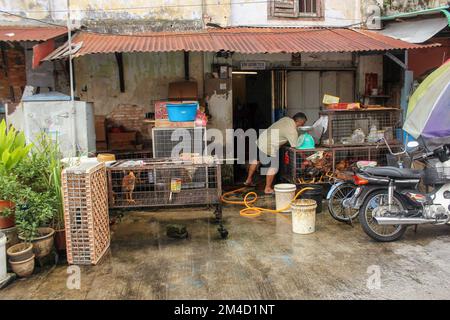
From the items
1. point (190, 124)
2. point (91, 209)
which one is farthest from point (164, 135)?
point (91, 209)

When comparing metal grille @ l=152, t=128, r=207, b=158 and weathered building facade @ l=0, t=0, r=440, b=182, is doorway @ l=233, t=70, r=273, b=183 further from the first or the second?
metal grille @ l=152, t=128, r=207, b=158

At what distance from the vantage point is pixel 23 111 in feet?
21.9

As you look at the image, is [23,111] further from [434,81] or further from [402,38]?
[402,38]

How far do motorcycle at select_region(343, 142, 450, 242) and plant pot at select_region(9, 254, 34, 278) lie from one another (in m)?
4.09

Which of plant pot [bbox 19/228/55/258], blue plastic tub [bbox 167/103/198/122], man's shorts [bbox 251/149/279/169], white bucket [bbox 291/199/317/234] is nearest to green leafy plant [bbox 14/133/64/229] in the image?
plant pot [bbox 19/228/55/258]

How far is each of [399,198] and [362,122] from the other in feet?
10.2

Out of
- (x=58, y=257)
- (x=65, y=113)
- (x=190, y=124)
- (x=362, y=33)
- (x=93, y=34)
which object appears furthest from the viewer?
(x=362, y=33)

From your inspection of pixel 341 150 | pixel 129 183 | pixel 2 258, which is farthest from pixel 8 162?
pixel 341 150

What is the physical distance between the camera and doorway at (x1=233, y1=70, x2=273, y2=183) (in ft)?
33.7

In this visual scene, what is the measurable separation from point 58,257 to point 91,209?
0.88 meters

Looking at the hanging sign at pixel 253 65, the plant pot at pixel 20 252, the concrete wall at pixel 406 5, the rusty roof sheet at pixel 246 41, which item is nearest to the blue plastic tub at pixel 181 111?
the rusty roof sheet at pixel 246 41

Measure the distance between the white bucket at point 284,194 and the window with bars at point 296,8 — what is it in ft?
14.1

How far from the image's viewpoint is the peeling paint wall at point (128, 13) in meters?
8.32

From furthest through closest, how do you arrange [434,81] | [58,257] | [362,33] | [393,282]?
[362,33]
[434,81]
[58,257]
[393,282]
